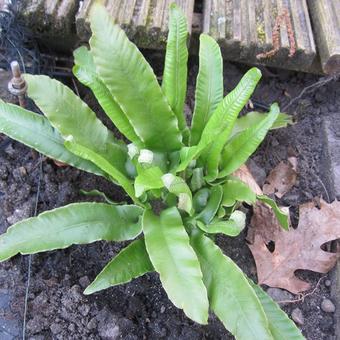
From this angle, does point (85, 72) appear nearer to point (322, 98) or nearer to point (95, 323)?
point (95, 323)

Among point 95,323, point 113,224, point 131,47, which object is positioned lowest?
point 95,323

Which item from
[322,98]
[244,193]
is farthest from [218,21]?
[244,193]

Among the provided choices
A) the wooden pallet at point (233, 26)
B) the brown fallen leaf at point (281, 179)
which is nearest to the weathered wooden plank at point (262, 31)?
the wooden pallet at point (233, 26)

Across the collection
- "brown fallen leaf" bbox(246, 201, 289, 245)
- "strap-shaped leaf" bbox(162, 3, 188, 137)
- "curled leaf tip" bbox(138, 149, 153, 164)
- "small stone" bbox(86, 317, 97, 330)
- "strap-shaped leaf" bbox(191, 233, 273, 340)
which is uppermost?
"strap-shaped leaf" bbox(162, 3, 188, 137)

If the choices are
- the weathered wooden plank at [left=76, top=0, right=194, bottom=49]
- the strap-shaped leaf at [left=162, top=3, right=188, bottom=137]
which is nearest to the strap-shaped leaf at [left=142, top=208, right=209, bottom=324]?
the strap-shaped leaf at [left=162, top=3, right=188, bottom=137]

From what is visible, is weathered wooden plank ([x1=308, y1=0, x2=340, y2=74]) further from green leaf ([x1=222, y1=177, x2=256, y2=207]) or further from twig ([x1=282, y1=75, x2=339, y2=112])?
green leaf ([x1=222, y1=177, x2=256, y2=207])

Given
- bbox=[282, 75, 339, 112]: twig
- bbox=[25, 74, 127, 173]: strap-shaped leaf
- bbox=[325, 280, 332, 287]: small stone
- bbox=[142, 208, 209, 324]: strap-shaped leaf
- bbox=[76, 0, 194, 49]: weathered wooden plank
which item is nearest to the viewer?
bbox=[142, 208, 209, 324]: strap-shaped leaf
